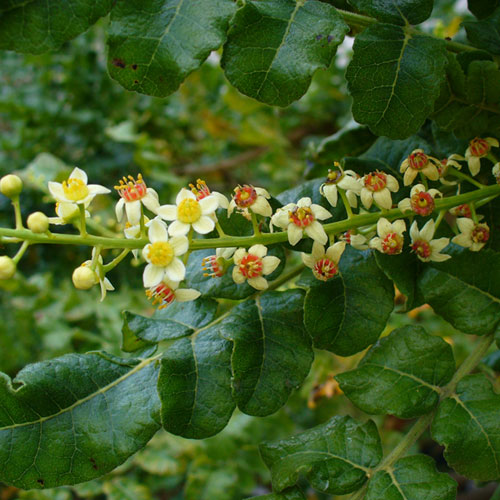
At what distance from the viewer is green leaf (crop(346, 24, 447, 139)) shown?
0.79 meters

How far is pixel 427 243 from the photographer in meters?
0.86

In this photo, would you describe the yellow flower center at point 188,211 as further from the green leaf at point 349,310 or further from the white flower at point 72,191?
the green leaf at point 349,310

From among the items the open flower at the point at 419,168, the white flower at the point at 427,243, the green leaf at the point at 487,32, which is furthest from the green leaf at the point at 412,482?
the green leaf at the point at 487,32

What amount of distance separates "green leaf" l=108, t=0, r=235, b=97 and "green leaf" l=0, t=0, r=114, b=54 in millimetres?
41

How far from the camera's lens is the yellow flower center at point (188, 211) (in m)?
0.78

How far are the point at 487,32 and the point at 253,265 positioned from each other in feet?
1.81

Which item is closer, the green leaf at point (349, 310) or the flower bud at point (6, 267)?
the flower bud at point (6, 267)

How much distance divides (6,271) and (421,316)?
6.34 feet

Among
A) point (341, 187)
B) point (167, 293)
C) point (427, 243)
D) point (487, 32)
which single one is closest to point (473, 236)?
point (427, 243)

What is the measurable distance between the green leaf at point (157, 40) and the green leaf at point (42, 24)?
0.13ft

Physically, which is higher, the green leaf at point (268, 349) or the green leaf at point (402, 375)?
the green leaf at point (268, 349)

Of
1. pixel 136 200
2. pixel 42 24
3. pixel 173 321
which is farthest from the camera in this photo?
pixel 173 321

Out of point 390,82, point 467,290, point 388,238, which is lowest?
point 467,290

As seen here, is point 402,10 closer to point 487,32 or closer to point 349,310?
point 487,32
